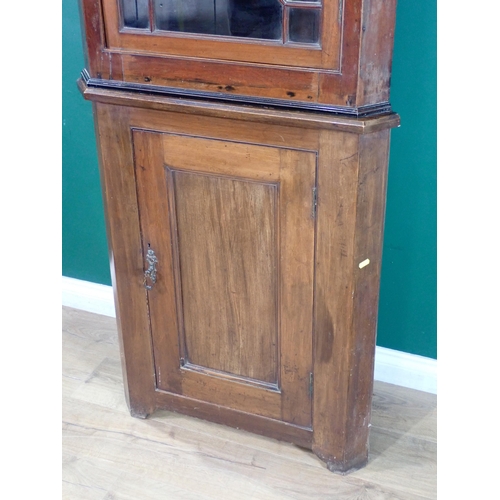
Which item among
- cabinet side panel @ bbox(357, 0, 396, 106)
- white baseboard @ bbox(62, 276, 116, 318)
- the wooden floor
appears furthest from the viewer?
white baseboard @ bbox(62, 276, 116, 318)

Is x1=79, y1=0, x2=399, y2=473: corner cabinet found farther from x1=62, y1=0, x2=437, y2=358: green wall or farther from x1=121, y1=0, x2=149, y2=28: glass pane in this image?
x1=62, y1=0, x2=437, y2=358: green wall

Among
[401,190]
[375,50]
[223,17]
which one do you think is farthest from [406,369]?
[223,17]

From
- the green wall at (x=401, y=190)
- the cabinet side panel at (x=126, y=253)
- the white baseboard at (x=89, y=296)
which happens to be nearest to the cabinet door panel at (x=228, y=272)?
the cabinet side panel at (x=126, y=253)

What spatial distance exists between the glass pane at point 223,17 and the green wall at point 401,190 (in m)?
0.41

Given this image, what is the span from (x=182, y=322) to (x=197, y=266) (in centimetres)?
17

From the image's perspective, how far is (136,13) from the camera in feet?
4.06

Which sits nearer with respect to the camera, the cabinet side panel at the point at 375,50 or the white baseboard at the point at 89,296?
the cabinet side panel at the point at 375,50

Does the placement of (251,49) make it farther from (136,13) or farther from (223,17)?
(136,13)

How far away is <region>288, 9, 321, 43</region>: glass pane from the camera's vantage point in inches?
43.7

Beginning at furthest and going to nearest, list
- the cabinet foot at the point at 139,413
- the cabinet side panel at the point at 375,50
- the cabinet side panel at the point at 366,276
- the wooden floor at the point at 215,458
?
1. the cabinet foot at the point at 139,413
2. the wooden floor at the point at 215,458
3. the cabinet side panel at the point at 366,276
4. the cabinet side panel at the point at 375,50

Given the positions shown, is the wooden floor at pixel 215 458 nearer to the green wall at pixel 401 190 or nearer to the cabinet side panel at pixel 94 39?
the green wall at pixel 401 190

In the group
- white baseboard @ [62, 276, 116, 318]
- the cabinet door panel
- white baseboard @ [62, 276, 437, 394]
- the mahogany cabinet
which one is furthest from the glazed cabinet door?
white baseboard @ [62, 276, 116, 318]

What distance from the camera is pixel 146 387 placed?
5.53 feet

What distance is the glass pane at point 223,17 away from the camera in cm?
115
